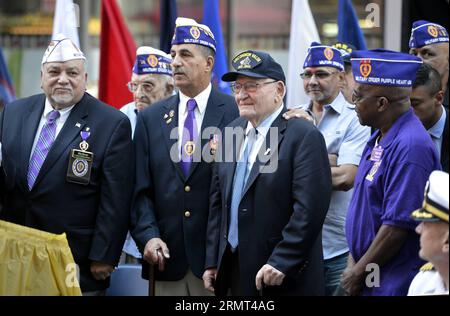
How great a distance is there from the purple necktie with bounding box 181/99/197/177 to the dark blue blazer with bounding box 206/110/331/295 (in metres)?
0.53

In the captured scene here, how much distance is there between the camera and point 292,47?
8.61 meters

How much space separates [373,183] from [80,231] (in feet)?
6.23

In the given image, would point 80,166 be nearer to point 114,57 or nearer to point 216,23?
point 216,23

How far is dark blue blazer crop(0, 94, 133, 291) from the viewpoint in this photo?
6.59 m

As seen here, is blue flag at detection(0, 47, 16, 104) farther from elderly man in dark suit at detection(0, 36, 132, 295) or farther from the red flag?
elderly man in dark suit at detection(0, 36, 132, 295)

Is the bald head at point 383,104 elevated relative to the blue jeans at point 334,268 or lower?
elevated

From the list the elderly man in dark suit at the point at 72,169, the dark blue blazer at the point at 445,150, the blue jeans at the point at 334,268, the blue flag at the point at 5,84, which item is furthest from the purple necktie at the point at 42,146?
the blue flag at the point at 5,84

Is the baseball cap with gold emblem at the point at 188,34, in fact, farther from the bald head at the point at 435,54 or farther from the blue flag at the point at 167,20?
the blue flag at the point at 167,20

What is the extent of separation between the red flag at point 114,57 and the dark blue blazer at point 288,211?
3.06 meters

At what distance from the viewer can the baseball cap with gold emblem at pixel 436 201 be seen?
4430 millimetres

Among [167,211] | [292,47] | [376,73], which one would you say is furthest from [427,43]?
[167,211]

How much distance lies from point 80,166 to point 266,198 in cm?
122
